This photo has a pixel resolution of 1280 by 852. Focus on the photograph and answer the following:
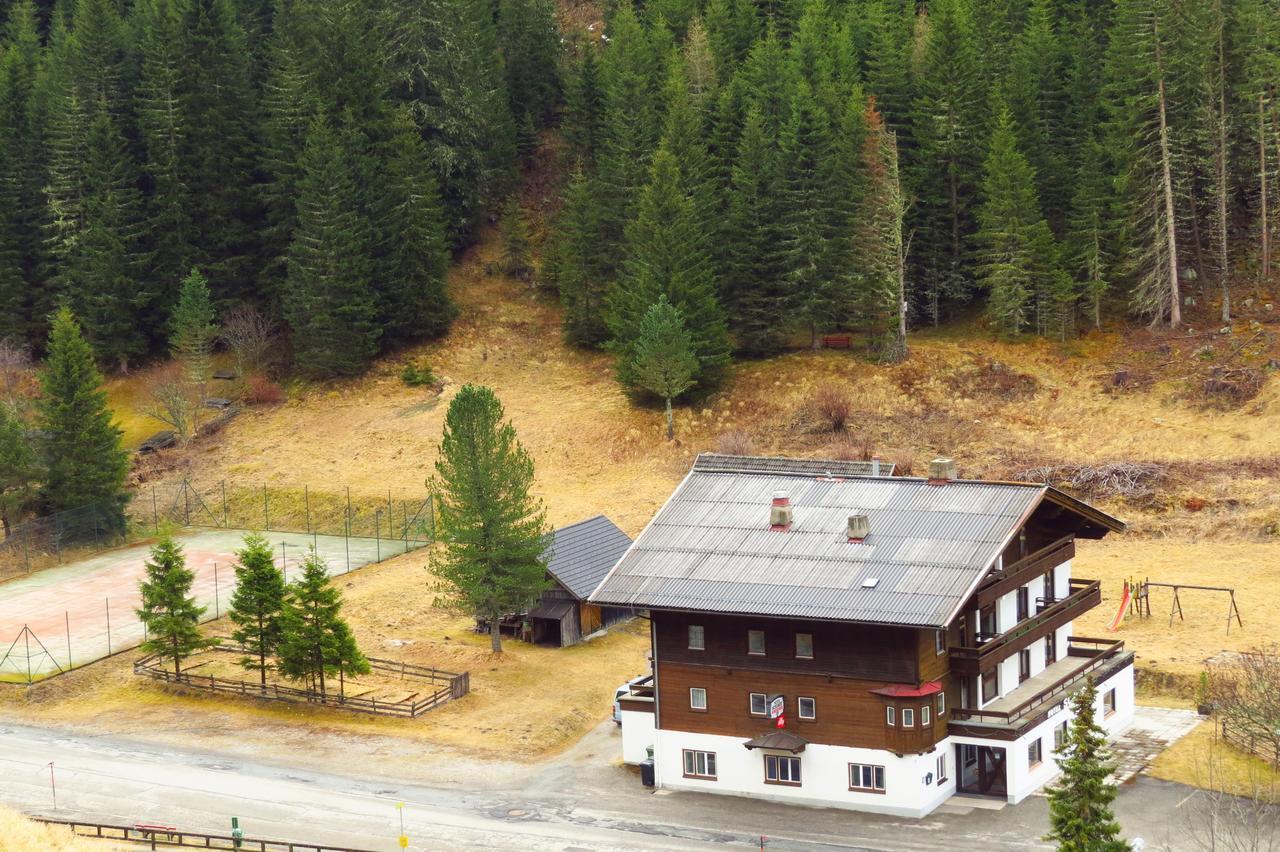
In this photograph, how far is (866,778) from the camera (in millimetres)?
45344

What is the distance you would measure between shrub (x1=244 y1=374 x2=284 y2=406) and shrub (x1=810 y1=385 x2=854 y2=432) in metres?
31.6

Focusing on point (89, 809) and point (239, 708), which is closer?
point (89, 809)

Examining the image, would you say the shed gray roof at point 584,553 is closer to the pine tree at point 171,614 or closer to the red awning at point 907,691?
the pine tree at point 171,614

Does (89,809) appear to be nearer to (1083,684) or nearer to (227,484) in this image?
(1083,684)

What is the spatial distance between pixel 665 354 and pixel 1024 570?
36218 millimetres

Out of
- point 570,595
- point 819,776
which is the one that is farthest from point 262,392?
point 819,776

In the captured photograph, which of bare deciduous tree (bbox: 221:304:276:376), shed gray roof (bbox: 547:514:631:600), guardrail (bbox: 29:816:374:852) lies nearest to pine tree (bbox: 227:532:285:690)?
shed gray roof (bbox: 547:514:631:600)

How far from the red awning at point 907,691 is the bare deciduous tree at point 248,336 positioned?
202 ft

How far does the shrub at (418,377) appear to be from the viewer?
94.4 m

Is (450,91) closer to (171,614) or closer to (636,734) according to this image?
(171,614)

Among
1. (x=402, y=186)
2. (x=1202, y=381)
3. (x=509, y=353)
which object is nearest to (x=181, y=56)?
(x=402, y=186)

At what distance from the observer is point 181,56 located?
10162 centimetres

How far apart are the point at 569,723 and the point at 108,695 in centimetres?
1654

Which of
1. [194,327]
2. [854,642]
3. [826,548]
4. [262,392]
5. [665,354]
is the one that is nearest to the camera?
[854,642]
